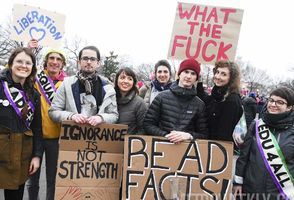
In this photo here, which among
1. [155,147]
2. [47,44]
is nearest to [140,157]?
[155,147]

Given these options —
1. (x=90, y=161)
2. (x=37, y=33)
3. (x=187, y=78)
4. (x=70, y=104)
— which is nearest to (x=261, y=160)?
(x=187, y=78)

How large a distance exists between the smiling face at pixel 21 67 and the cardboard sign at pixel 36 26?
2.81 m

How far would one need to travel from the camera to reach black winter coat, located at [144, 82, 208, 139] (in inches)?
139

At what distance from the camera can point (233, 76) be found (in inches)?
145

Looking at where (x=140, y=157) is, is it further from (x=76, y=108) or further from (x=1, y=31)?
(x=1, y=31)

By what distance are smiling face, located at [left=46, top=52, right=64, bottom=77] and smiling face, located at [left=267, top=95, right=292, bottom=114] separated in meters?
2.44

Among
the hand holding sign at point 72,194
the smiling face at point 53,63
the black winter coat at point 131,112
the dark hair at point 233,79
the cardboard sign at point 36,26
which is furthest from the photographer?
the cardboard sign at point 36,26

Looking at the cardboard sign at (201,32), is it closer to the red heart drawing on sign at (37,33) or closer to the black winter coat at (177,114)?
the black winter coat at (177,114)

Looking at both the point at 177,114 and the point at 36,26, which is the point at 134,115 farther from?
the point at 36,26

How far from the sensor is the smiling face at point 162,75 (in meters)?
4.68

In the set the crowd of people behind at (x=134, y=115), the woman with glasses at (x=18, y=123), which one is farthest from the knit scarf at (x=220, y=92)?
the woman with glasses at (x=18, y=123)

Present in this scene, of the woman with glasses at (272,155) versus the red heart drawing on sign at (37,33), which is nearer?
the woman with glasses at (272,155)

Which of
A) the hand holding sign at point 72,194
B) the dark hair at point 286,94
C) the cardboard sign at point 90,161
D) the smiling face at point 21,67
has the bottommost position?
the hand holding sign at point 72,194

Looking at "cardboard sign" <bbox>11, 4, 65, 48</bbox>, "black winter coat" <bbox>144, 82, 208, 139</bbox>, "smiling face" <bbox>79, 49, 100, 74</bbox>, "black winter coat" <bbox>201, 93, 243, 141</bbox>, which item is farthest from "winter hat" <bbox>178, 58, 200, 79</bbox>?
"cardboard sign" <bbox>11, 4, 65, 48</bbox>
